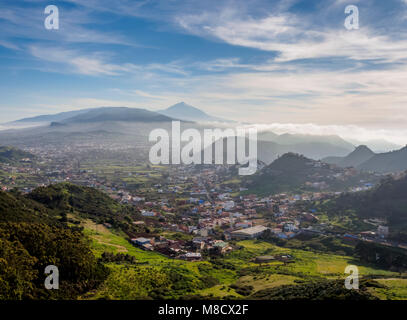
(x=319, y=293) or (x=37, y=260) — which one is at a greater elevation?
(x=37, y=260)

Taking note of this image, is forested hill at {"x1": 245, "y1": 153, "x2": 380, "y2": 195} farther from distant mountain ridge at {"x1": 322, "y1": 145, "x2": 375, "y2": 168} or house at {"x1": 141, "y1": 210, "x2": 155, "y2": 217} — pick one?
distant mountain ridge at {"x1": 322, "y1": 145, "x2": 375, "y2": 168}

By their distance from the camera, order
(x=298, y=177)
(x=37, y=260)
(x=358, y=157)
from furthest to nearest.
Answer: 1. (x=358, y=157)
2. (x=298, y=177)
3. (x=37, y=260)

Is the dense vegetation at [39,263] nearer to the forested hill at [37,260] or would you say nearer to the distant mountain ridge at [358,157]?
the forested hill at [37,260]

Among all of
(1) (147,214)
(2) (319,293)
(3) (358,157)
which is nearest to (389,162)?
(3) (358,157)

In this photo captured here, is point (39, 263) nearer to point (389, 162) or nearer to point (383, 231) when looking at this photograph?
point (383, 231)

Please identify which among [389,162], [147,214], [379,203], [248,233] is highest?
[389,162]

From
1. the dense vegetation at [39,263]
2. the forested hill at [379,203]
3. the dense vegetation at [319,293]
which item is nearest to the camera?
the dense vegetation at [319,293]

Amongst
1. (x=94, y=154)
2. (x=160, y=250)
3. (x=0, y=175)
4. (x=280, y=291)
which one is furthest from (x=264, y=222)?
(x=94, y=154)

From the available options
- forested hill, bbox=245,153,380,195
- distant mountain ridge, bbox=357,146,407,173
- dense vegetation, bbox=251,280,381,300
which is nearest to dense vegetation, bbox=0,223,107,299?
dense vegetation, bbox=251,280,381,300

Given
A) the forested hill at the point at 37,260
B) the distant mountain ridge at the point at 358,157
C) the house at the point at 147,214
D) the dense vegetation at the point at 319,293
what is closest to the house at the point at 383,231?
the dense vegetation at the point at 319,293

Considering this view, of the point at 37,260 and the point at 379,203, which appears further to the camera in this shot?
the point at 379,203

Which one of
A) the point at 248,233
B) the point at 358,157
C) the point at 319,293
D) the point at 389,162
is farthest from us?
the point at 358,157
